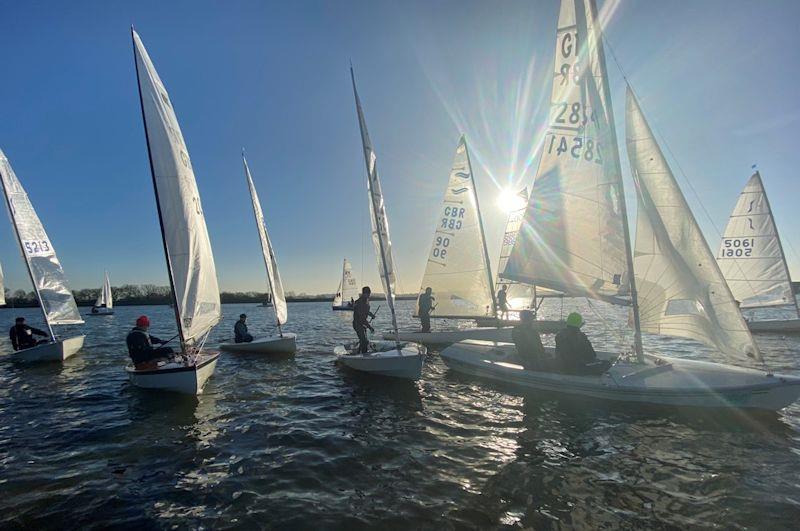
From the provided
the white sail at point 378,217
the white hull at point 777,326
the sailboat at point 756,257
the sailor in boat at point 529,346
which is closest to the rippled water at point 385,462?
the sailor in boat at point 529,346

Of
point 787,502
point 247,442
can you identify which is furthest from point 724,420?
point 247,442

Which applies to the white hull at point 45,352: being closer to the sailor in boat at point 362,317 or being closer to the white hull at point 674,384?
the sailor in boat at point 362,317

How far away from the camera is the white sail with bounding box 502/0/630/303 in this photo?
9.87 m

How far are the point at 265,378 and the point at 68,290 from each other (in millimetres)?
12398

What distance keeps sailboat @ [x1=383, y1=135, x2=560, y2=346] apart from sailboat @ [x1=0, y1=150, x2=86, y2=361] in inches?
579

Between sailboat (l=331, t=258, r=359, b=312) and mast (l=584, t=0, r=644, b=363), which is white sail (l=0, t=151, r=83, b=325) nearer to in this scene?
mast (l=584, t=0, r=644, b=363)

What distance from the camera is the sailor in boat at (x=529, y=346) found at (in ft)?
31.6

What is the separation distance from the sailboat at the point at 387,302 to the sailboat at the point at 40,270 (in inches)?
497

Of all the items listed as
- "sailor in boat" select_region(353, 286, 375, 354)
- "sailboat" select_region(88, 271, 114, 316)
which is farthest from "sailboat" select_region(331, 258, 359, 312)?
"sailor in boat" select_region(353, 286, 375, 354)

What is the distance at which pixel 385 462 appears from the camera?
19.9 ft

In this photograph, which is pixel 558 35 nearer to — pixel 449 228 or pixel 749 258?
pixel 449 228

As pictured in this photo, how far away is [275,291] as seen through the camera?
57.4 feet

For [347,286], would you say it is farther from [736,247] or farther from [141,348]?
[141,348]

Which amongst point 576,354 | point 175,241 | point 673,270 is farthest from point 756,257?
point 175,241
